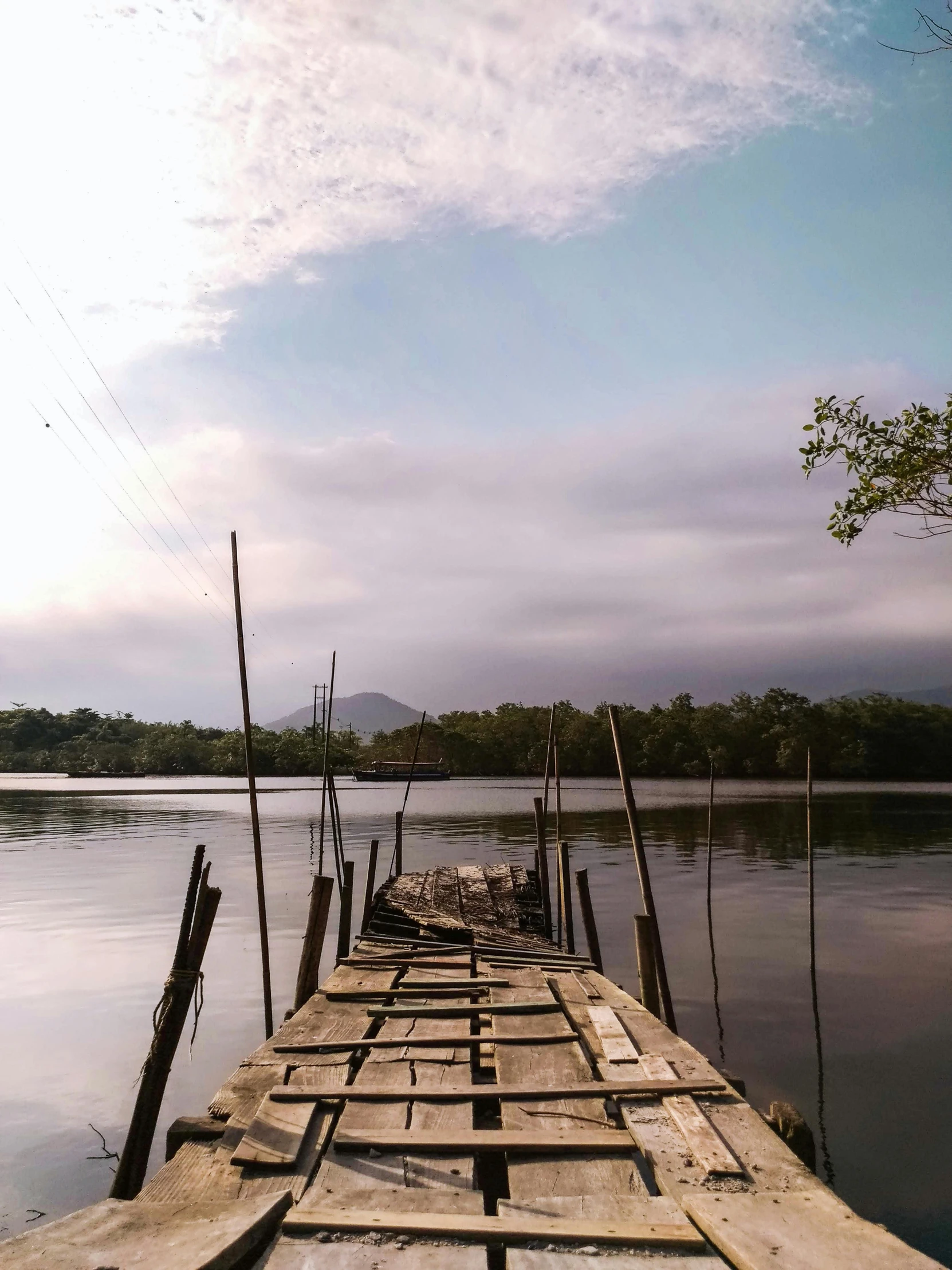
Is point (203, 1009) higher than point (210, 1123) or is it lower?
lower

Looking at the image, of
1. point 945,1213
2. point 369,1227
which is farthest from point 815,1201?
point 945,1213

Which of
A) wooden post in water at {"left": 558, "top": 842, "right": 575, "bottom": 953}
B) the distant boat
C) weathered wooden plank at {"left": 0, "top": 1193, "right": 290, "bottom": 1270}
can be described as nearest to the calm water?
wooden post in water at {"left": 558, "top": 842, "right": 575, "bottom": 953}

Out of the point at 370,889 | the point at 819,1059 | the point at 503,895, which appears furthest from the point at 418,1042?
the point at 370,889

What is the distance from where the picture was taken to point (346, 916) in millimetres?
14219

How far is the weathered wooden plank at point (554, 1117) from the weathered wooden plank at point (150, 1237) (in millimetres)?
1305

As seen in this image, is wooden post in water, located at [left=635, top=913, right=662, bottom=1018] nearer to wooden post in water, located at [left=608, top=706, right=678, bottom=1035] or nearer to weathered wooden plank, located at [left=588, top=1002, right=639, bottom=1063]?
wooden post in water, located at [left=608, top=706, right=678, bottom=1035]

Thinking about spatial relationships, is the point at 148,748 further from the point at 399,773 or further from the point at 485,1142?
the point at 485,1142

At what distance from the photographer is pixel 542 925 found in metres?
15.5

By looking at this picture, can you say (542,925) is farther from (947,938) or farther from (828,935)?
(947,938)

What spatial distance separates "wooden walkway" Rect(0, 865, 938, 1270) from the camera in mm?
3787

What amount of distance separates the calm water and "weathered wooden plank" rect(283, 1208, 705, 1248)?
15.7 feet

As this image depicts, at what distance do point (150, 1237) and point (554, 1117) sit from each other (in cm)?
250

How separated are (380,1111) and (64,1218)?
198 centimetres

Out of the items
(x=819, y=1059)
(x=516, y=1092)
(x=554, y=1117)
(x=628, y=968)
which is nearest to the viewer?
(x=554, y=1117)
